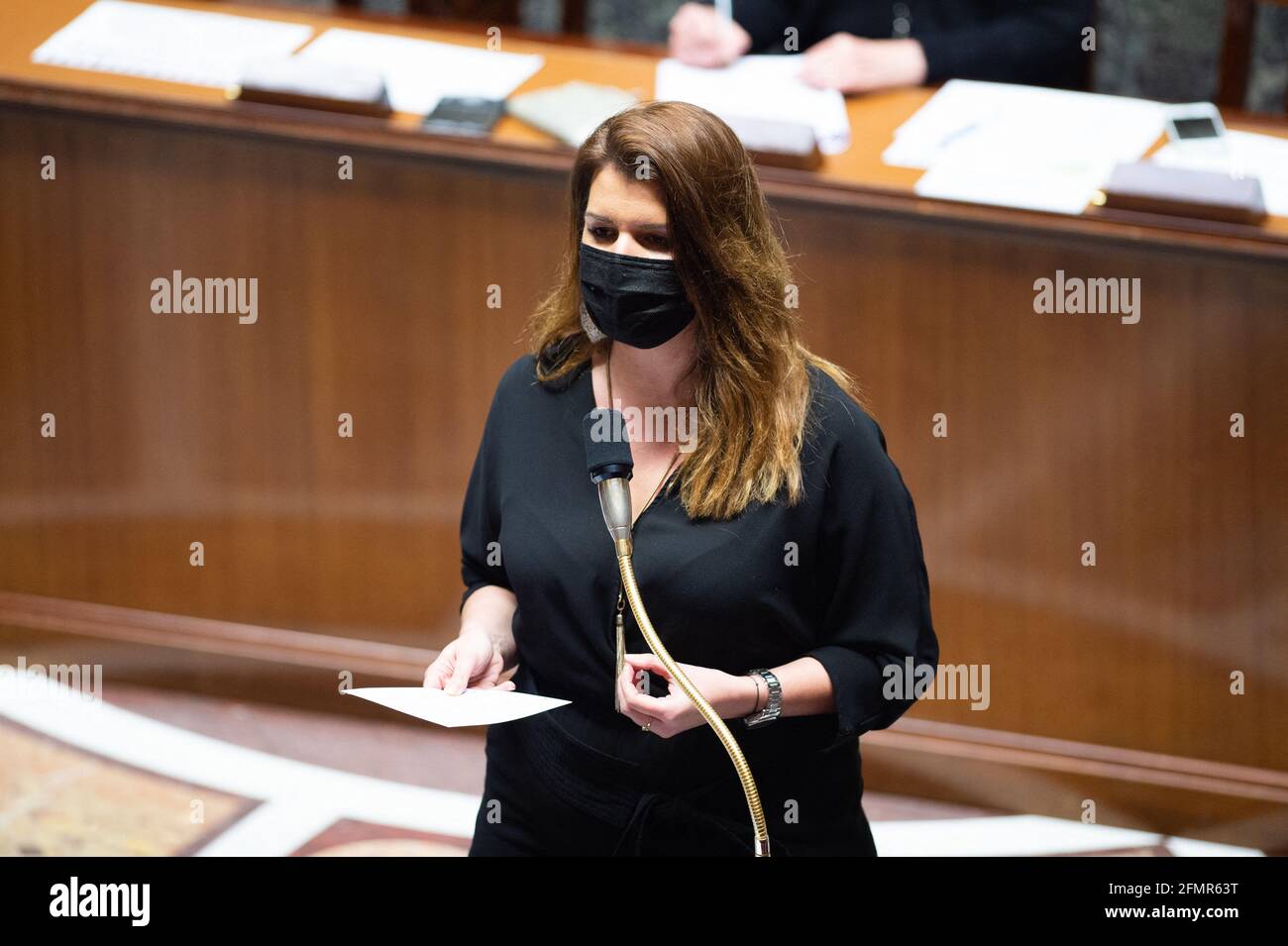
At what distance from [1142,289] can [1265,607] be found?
0.62 meters

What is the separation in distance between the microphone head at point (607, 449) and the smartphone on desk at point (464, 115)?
1.53 meters

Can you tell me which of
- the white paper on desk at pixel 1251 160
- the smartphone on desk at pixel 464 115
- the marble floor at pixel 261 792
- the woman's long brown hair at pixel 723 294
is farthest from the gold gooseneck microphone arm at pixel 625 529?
the white paper on desk at pixel 1251 160

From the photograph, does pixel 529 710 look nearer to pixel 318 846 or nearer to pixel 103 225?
pixel 318 846

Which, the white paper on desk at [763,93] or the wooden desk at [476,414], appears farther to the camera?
the white paper on desk at [763,93]

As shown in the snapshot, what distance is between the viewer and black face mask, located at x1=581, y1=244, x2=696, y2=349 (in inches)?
70.1

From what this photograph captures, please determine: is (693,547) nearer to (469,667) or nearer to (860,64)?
(469,667)

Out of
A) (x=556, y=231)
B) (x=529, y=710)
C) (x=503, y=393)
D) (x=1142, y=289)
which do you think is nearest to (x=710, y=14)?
(x=556, y=231)

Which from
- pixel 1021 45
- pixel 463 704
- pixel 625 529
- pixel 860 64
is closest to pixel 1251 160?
pixel 1021 45

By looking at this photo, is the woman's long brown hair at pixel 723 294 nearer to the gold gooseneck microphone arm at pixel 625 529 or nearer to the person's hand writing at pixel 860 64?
the gold gooseneck microphone arm at pixel 625 529

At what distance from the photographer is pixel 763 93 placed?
11.5 ft

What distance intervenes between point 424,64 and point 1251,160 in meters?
1.68

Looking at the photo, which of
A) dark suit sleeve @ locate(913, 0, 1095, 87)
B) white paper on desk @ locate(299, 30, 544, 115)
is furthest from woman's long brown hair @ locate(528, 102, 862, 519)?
dark suit sleeve @ locate(913, 0, 1095, 87)

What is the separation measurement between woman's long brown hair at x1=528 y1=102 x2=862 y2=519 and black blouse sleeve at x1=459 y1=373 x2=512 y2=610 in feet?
0.84

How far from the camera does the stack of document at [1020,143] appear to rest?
3.07 metres
